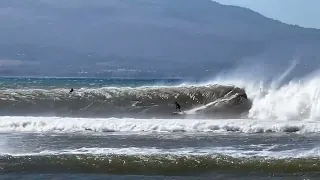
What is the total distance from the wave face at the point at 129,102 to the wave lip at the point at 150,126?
13.2 ft

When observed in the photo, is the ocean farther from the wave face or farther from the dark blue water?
the dark blue water

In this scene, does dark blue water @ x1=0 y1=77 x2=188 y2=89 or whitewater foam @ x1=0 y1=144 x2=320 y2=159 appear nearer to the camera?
whitewater foam @ x1=0 y1=144 x2=320 y2=159

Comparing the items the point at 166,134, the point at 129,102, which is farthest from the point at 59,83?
the point at 166,134

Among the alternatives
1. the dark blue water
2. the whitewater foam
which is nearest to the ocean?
the whitewater foam

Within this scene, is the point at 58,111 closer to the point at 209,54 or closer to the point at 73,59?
the point at 73,59

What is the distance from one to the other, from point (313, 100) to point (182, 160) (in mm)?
11928

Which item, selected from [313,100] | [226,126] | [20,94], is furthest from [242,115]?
[20,94]

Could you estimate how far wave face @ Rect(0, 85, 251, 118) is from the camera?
75.8 feet

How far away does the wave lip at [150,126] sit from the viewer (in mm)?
17078

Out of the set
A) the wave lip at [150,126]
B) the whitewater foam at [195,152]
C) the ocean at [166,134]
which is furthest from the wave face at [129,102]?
the whitewater foam at [195,152]

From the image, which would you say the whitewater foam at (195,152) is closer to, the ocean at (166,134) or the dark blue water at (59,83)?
the ocean at (166,134)

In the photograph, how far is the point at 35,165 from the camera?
1142 cm

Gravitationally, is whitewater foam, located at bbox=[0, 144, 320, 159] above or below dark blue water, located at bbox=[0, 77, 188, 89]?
below

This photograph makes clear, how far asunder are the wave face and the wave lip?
158 inches
